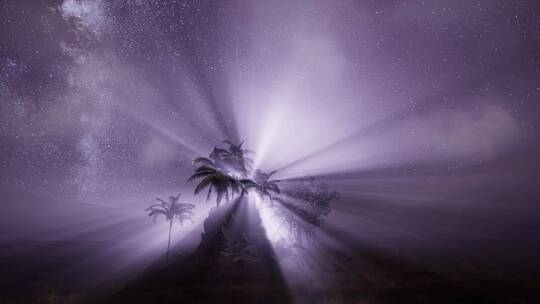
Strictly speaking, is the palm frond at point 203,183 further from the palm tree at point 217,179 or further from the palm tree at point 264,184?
the palm tree at point 264,184

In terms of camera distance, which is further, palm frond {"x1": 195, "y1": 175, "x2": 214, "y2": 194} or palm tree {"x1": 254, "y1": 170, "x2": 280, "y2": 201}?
palm tree {"x1": 254, "y1": 170, "x2": 280, "y2": 201}

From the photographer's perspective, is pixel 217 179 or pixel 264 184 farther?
pixel 264 184

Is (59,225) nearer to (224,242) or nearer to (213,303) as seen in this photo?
(224,242)

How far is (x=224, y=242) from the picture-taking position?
23.9 m


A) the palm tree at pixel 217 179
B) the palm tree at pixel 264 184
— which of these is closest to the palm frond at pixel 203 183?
the palm tree at pixel 217 179

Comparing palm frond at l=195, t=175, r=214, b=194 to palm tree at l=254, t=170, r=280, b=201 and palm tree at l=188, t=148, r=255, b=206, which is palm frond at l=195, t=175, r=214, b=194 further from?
palm tree at l=254, t=170, r=280, b=201

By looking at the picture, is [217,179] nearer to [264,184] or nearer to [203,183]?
[203,183]

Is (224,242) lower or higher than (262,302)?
higher

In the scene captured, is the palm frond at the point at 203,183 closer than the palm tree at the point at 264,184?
Yes

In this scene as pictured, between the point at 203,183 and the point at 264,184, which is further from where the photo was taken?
the point at 264,184

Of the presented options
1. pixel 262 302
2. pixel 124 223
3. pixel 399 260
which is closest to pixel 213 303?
pixel 262 302

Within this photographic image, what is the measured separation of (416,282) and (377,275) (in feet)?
10.3

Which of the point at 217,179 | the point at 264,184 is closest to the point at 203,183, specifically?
the point at 217,179

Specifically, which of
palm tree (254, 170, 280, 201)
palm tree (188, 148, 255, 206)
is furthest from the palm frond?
palm tree (254, 170, 280, 201)
